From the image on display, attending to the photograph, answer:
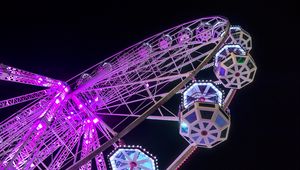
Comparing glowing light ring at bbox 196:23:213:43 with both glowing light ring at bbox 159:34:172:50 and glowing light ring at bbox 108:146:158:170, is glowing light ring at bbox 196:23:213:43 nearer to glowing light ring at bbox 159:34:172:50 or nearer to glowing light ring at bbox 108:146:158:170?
glowing light ring at bbox 159:34:172:50

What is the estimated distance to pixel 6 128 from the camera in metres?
17.4

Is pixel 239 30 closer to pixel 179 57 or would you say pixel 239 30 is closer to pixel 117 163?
pixel 179 57

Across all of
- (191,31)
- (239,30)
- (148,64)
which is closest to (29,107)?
(148,64)

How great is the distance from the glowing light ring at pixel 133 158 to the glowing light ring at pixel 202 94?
2.22 m

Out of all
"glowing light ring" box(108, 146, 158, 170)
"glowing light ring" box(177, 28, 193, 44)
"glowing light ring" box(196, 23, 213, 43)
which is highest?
"glowing light ring" box(177, 28, 193, 44)

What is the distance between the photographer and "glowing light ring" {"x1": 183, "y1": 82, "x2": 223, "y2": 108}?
48.1 feet

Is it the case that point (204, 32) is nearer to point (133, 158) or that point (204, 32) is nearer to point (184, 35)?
point (184, 35)

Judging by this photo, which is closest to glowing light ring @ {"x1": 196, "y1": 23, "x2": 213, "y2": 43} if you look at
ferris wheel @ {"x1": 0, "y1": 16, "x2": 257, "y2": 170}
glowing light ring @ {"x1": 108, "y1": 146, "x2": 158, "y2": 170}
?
ferris wheel @ {"x1": 0, "y1": 16, "x2": 257, "y2": 170}

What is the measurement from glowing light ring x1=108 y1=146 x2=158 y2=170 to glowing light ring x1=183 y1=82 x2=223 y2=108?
87.4 inches

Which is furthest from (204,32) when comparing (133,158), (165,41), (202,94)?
(133,158)

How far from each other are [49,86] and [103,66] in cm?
425

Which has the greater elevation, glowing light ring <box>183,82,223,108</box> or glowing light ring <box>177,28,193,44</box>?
glowing light ring <box>177,28,193,44</box>

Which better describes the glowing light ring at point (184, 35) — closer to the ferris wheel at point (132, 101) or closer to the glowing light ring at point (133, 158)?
the ferris wheel at point (132, 101)

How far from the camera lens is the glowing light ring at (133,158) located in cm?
1354
